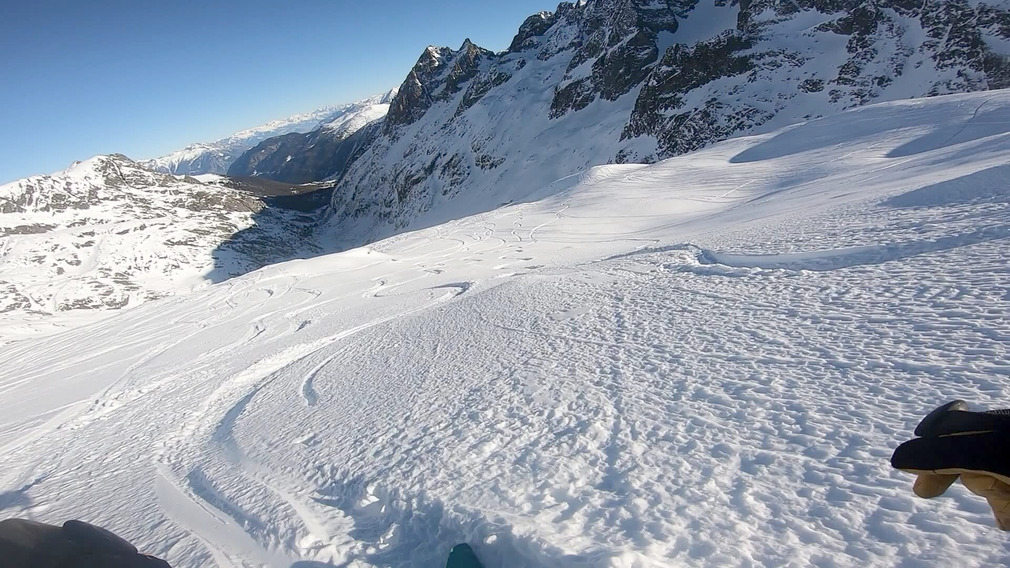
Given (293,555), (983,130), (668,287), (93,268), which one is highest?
(93,268)

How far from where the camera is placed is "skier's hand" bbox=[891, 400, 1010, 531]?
1984 millimetres

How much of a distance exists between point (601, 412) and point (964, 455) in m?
3.16

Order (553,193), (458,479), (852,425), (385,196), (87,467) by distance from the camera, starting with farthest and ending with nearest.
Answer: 1. (385,196)
2. (553,193)
3. (87,467)
4. (458,479)
5. (852,425)

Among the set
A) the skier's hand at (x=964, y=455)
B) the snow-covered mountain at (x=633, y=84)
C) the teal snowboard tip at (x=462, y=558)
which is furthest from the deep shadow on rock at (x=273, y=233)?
the skier's hand at (x=964, y=455)

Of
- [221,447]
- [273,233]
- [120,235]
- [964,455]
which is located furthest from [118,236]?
[964,455]

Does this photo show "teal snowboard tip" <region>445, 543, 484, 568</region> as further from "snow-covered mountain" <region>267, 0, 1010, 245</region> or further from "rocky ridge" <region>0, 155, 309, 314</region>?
"rocky ridge" <region>0, 155, 309, 314</region>

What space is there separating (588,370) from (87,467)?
7.61 meters

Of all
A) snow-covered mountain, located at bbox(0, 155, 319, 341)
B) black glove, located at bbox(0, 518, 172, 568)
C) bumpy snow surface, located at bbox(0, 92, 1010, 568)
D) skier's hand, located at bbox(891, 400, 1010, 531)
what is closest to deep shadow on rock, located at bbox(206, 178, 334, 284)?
snow-covered mountain, located at bbox(0, 155, 319, 341)

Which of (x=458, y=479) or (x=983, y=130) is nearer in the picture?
(x=458, y=479)

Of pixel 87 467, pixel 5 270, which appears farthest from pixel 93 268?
pixel 87 467

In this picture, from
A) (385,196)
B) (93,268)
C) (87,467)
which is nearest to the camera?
(87,467)

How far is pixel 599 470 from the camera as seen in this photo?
4.05m

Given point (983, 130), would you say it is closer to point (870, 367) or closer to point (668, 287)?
point (668, 287)

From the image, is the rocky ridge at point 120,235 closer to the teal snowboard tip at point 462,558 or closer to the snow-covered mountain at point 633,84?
the snow-covered mountain at point 633,84
